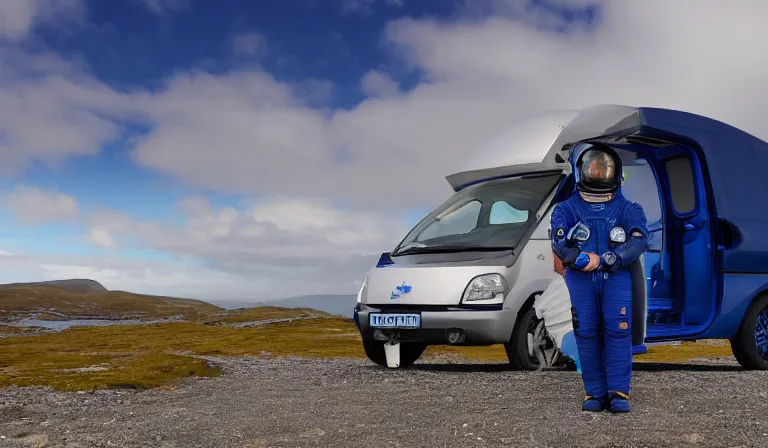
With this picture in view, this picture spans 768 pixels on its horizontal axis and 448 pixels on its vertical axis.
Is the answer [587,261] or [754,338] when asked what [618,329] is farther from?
[754,338]

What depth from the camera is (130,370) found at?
979cm

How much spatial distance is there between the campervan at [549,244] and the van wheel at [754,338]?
0.7 inches

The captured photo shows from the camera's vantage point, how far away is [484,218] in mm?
10195

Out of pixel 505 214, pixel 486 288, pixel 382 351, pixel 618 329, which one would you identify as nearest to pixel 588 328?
pixel 618 329

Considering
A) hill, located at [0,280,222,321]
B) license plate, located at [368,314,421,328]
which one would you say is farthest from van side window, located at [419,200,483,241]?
hill, located at [0,280,222,321]

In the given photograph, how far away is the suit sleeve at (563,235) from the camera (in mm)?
5797

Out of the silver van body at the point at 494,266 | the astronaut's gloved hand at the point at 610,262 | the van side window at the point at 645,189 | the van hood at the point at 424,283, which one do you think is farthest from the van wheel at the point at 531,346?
the astronaut's gloved hand at the point at 610,262

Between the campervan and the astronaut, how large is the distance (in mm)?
2503

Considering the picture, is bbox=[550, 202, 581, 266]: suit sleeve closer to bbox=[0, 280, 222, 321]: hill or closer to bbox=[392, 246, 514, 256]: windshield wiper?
bbox=[392, 246, 514, 256]: windshield wiper

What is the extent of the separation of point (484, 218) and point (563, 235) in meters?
4.28

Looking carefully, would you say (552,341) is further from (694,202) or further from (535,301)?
(694,202)

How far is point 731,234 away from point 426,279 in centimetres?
398

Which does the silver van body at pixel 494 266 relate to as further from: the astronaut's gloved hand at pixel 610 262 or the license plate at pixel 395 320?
the astronaut's gloved hand at pixel 610 262

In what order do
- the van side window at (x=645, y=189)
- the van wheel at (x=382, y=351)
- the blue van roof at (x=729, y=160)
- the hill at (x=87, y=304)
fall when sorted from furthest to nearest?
the hill at (x=87, y=304)
the van wheel at (x=382, y=351)
the van side window at (x=645, y=189)
the blue van roof at (x=729, y=160)
